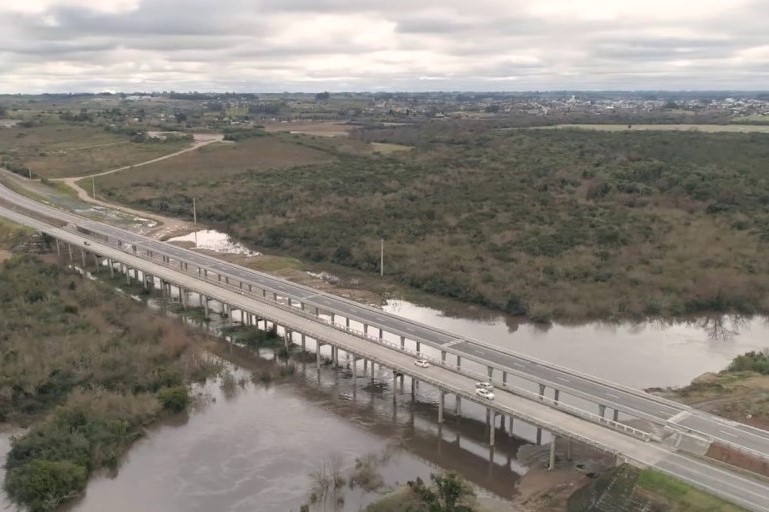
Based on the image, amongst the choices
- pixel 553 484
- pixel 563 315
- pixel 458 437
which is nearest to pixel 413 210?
pixel 563 315

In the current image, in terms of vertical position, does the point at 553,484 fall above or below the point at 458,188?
below

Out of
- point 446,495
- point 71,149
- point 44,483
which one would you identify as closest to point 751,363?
point 446,495

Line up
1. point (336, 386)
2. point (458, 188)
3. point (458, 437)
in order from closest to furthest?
point (458, 437) → point (336, 386) → point (458, 188)

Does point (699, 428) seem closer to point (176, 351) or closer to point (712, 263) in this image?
point (176, 351)

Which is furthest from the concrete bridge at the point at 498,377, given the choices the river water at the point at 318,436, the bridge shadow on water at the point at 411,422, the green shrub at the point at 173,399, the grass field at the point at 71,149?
the grass field at the point at 71,149

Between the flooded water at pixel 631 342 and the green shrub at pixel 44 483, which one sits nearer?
the green shrub at pixel 44 483

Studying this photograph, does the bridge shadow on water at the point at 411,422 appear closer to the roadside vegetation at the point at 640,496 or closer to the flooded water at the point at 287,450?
the flooded water at the point at 287,450
